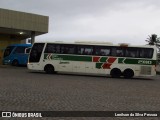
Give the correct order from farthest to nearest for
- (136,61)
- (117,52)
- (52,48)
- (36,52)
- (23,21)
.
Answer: (23,21)
(36,52)
(52,48)
(117,52)
(136,61)

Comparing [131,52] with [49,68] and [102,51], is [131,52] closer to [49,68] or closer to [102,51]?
[102,51]

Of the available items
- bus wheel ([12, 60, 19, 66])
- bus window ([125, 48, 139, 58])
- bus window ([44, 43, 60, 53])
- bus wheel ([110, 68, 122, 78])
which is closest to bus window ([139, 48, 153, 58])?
bus window ([125, 48, 139, 58])

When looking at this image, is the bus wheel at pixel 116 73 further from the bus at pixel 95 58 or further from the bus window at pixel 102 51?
the bus window at pixel 102 51

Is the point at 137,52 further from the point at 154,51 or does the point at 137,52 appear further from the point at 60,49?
the point at 60,49

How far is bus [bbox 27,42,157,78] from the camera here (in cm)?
2795

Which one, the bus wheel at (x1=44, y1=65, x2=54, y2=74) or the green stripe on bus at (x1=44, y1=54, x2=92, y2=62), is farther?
the bus wheel at (x1=44, y1=65, x2=54, y2=74)

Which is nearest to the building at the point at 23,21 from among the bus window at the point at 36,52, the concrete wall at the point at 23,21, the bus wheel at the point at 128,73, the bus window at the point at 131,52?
the concrete wall at the point at 23,21

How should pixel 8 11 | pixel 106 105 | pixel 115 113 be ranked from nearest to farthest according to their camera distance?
1. pixel 115 113
2. pixel 106 105
3. pixel 8 11

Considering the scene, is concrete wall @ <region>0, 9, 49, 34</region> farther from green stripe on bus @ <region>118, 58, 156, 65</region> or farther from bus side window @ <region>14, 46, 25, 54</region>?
green stripe on bus @ <region>118, 58, 156, 65</region>

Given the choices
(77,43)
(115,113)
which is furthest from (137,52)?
(115,113)

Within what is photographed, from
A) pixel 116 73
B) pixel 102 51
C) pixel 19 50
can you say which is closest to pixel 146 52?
pixel 116 73

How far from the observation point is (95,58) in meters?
28.4

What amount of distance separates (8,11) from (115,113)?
33.0m

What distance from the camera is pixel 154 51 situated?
2797cm
